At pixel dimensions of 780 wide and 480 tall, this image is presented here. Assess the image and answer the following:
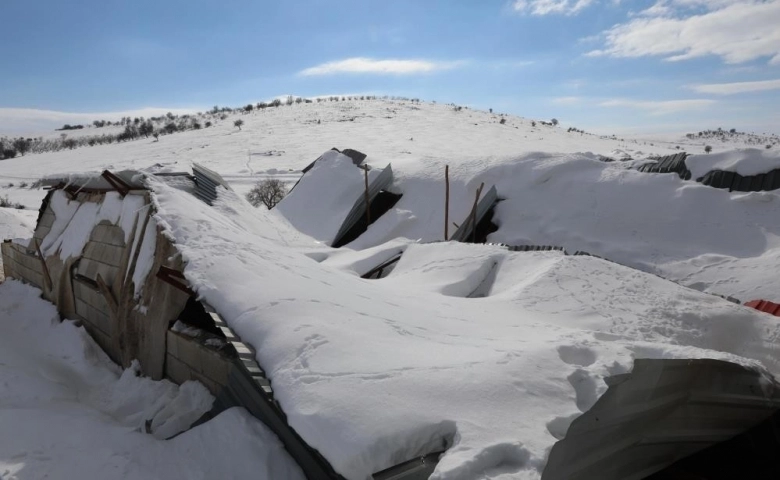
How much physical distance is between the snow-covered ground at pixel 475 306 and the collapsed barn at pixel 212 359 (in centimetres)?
12

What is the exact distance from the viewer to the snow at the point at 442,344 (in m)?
2.38

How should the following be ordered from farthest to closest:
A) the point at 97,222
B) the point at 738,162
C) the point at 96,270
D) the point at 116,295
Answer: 1. the point at 738,162
2. the point at 97,222
3. the point at 96,270
4. the point at 116,295

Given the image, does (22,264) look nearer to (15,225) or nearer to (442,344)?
(442,344)

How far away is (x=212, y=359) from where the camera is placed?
3807 mm

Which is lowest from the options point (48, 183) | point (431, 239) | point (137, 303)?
point (431, 239)

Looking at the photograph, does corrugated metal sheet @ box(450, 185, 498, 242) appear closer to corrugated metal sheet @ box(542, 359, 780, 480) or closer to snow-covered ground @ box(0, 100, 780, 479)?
snow-covered ground @ box(0, 100, 780, 479)

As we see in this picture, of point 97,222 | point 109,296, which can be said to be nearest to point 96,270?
point 97,222

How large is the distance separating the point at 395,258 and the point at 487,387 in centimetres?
641

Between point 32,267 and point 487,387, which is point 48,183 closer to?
point 32,267

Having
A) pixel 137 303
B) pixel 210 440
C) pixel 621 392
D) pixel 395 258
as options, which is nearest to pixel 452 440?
pixel 621 392

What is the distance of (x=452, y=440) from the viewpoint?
2.42 meters

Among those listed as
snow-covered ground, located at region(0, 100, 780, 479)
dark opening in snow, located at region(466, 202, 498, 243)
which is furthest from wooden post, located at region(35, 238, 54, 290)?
dark opening in snow, located at region(466, 202, 498, 243)

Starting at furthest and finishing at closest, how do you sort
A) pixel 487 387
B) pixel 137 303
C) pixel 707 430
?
pixel 137 303, pixel 707 430, pixel 487 387

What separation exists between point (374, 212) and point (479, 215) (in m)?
3.44
